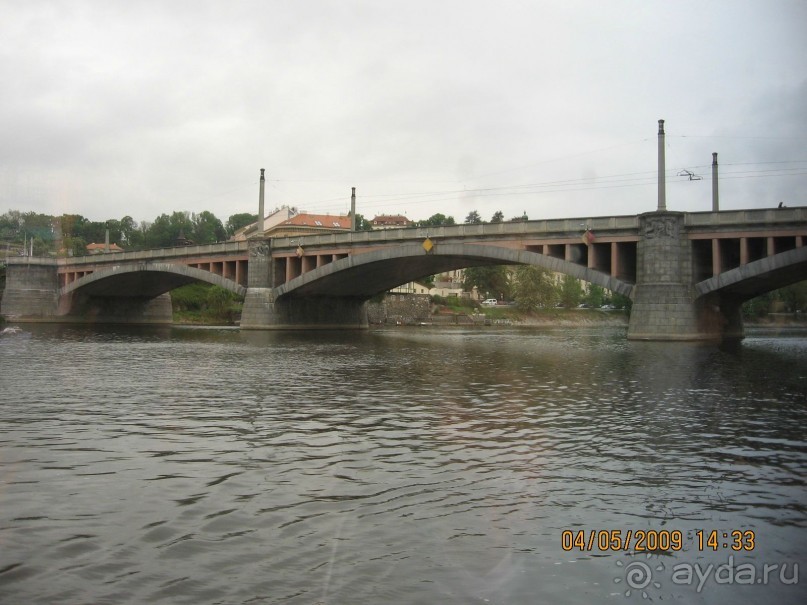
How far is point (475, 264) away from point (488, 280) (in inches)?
3469

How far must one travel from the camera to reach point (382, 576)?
24.3 ft

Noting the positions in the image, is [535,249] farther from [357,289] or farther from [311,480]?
[311,480]

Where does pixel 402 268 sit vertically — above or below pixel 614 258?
above

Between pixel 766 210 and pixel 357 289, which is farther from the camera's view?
pixel 357 289

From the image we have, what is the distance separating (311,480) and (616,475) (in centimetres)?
453

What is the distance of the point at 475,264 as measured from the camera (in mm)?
70062

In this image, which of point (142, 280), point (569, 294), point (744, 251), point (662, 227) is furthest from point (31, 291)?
point (569, 294)

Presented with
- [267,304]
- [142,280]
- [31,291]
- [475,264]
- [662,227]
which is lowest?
[267,304]

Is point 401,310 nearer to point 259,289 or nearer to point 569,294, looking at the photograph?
point 569,294

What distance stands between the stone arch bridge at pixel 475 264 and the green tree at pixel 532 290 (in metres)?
55.5

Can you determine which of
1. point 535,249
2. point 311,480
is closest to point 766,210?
point 535,249

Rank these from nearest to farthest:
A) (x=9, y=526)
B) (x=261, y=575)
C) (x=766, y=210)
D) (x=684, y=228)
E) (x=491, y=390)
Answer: (x=261, y=575), (x=9, y=526), (x=491, y=390), (x=766, y=210), (x=684, y=228)

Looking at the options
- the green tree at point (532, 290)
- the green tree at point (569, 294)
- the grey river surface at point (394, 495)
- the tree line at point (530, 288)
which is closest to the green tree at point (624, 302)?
the tree line at point (530, 288)

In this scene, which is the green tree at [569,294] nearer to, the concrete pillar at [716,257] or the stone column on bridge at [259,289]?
the stone column on bridge at [259,289]
